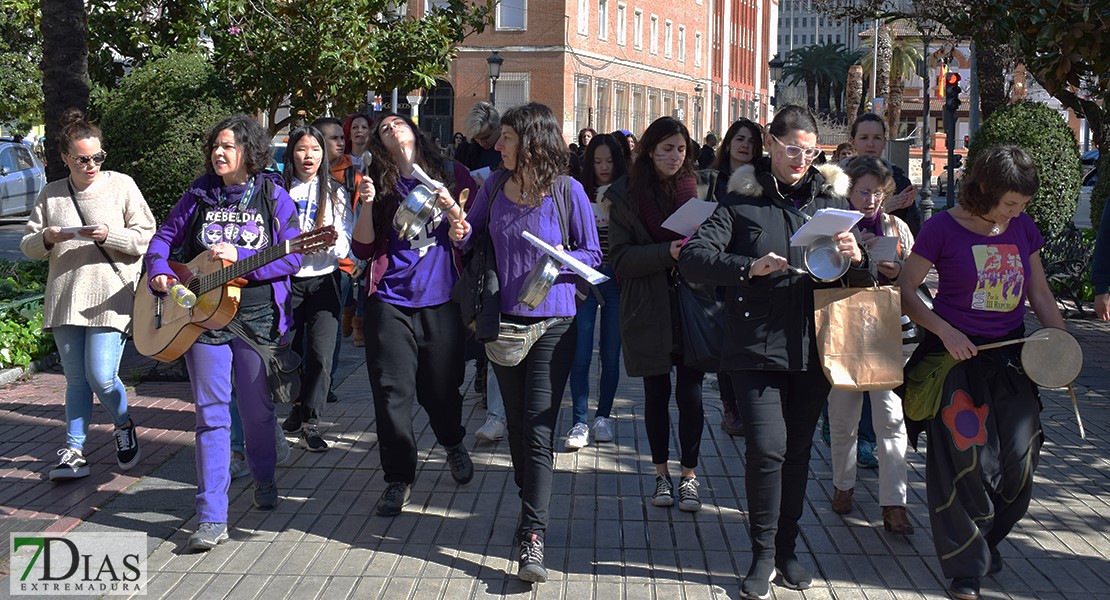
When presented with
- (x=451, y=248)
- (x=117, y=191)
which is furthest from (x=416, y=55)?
(x=451, y=248)

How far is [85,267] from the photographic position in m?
6.46

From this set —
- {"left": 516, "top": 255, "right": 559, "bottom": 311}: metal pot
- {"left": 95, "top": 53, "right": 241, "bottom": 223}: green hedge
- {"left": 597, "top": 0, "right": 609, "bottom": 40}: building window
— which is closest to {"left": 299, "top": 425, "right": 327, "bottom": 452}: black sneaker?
{"left": 516, "top": 255, "right": 559, "bottom": 311}: metal pot

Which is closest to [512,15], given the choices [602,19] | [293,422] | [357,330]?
[602,19]

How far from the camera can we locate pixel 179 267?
576 cm

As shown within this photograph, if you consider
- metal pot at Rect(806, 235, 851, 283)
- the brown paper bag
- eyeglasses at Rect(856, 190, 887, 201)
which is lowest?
the brown paper bag

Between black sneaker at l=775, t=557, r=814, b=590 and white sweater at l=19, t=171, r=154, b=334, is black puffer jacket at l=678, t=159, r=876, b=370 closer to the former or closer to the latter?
black sneaker at l=775, t=557, r=814, b=590

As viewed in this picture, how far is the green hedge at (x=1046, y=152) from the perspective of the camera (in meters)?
15.3

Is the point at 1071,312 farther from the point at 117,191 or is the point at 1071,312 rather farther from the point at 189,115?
the point at 117,191

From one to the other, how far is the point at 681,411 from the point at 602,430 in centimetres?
148

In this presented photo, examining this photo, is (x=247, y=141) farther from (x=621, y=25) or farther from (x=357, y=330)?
(x=621, y=25)

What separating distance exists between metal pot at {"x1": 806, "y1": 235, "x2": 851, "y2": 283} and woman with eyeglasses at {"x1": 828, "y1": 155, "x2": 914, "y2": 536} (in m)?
0.95

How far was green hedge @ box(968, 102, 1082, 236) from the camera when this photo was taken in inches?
603

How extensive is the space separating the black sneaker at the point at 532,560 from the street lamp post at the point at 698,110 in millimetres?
62732

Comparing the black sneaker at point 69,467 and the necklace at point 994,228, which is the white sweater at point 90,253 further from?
the necklace at point 994,228
